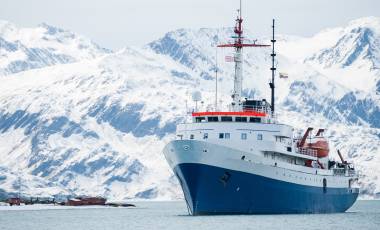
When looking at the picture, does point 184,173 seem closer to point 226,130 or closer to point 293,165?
point 226,130

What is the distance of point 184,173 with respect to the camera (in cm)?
9488

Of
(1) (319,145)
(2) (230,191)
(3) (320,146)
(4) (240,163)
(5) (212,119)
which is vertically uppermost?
(5) (212,119)

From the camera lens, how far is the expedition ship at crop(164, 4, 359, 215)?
93.6 m

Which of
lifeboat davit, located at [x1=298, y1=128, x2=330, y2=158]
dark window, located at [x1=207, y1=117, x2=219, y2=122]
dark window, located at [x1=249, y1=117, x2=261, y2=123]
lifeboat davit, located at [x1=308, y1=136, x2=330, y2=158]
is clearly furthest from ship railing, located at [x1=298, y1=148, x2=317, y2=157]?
dark window, located at [x1=207, y1=117, x2=219, y2=122]

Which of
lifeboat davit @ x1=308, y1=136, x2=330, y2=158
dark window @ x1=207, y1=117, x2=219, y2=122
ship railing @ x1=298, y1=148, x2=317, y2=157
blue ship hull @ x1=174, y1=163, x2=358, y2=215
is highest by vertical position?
dark window @ x1=207, y1=117, x2=219, y2=122

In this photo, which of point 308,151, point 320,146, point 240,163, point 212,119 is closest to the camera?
point 240,163

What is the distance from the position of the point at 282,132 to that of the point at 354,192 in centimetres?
3268

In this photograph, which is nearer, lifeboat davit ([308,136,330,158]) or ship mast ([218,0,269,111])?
ship mast ([218,0,269,111])

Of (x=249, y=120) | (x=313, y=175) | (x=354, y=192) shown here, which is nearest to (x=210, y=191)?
Answer: (x=249, y=120)

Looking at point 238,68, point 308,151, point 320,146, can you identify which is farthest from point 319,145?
point 238,68

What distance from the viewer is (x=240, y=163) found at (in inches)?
3696

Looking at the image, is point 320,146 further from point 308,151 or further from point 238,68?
point 238,68

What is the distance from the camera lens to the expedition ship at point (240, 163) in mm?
93562

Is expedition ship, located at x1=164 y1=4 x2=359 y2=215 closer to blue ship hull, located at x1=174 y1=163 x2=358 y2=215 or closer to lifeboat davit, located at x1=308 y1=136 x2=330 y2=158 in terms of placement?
blue ship hull, located at x1=174 y1=163 x2=358 y2=215
